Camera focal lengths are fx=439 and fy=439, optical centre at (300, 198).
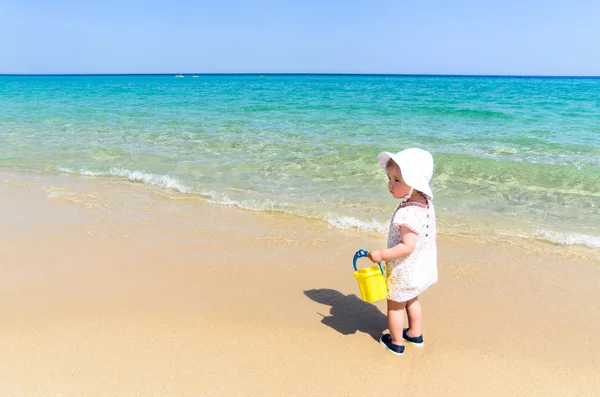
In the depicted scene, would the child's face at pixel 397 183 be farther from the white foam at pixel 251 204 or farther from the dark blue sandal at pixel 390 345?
the white foam at pixel 251 204

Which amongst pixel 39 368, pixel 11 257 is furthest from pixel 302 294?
pixel 11 257

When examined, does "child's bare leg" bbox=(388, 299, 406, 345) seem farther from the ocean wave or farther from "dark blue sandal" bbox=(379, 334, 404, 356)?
the ocean wave

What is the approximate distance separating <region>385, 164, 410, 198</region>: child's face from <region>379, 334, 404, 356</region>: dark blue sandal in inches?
37.8

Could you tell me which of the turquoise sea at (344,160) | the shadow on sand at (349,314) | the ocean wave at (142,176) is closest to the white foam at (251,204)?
the turquoise sea at (344,160)

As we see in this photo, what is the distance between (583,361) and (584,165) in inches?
277

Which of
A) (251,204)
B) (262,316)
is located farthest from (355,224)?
(262,316)

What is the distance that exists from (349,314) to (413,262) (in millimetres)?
808

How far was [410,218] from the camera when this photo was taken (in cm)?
255

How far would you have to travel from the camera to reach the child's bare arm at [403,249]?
2.56m

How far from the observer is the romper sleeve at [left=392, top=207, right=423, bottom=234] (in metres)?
2.54

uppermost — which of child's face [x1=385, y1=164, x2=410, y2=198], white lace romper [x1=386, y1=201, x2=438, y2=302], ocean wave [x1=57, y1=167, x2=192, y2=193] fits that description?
child's face [x1=385, y1=164, x2=410, y2=198]

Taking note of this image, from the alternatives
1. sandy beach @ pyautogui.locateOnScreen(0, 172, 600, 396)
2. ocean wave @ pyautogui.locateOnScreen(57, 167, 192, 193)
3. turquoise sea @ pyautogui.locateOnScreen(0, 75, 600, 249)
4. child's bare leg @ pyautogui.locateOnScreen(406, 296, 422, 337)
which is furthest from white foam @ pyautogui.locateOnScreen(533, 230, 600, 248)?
ocean wave @ pyautogui.locateOnScreen(57, 167, 192, 193)

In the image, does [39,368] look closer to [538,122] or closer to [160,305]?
[160,305]

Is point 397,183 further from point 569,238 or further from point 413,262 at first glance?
point 569,238
